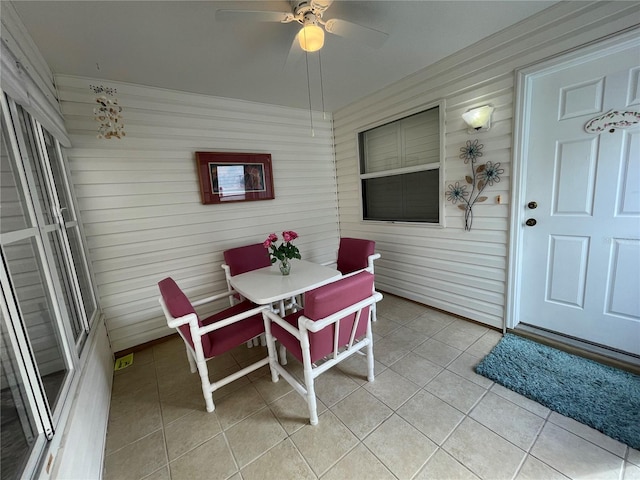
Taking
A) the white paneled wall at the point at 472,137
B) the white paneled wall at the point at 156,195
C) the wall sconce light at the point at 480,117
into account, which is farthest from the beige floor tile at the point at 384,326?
the wall sconce light at the point at 480,117

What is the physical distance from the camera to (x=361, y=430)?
5.17 feet

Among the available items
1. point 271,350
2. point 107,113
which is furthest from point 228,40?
point 271,350

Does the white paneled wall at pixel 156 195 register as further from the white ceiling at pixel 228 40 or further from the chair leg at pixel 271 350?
the chair leg at pixel 271 350

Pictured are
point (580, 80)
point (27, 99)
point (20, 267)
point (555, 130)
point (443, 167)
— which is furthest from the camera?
point (443, 167)

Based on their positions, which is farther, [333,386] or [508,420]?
[333,386]

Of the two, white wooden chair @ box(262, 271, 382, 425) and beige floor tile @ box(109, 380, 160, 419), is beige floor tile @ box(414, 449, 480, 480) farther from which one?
beige floor tile @ box(109, 380, 160, 419)

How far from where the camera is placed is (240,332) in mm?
1907

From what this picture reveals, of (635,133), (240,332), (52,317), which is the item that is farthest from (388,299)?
(52,317)

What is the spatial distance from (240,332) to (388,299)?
6.90 feet

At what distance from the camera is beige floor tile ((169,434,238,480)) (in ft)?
4.54

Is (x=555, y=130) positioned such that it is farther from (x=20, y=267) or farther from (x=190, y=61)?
(x=20, y=267)

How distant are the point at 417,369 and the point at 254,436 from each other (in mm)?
1296

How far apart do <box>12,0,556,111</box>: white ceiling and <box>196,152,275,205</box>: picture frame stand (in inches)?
28.0

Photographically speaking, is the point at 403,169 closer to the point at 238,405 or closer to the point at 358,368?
the point at 358,368
